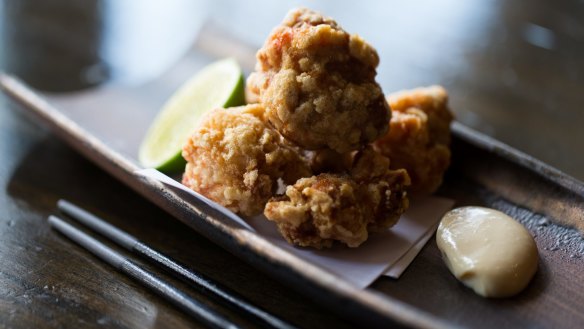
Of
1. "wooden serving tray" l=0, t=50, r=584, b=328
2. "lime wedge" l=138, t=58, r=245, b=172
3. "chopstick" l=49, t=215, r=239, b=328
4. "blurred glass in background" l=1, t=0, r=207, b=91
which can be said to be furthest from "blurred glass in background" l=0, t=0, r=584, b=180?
"chopstick" l=49, t=215, r=239, b=328

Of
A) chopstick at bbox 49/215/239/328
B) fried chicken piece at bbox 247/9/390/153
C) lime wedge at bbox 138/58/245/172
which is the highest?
fried chicken piece at bbox 247/9/390/153

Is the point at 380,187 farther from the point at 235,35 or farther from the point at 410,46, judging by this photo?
the point at 410,46

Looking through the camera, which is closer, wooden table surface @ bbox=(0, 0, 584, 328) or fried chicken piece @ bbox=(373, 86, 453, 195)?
wooden table surface @ bbox=(0, 0, 584, 328)

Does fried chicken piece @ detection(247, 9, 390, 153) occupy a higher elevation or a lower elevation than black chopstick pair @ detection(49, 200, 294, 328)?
higher

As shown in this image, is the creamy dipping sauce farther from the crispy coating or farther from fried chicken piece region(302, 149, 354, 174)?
fried chicken piece region(302, 149, 354, 174)

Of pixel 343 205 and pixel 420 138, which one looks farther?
pixel 420 138

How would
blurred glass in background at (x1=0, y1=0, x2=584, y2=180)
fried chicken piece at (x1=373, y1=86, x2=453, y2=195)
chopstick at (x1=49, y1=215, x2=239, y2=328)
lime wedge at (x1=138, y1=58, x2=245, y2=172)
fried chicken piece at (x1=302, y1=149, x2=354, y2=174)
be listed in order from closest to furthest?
chopstick at (x1=49, y1=215, x2=239, y2=328), fried chicken piece at (x1=302, y1=149, x2=354, y2=174), fried chicken piece at (x1=373, y1=86, x2=453, y2=195), lime wedge at (x1=138, y1=58, x2=245, y2=172), blurred glass in background at (x1=0, y1=0, x2=584, y2=180)

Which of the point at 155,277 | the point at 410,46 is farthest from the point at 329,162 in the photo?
the point at 410,46

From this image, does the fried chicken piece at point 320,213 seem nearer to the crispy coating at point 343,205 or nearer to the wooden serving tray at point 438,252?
the crispy coating at point 343,205
